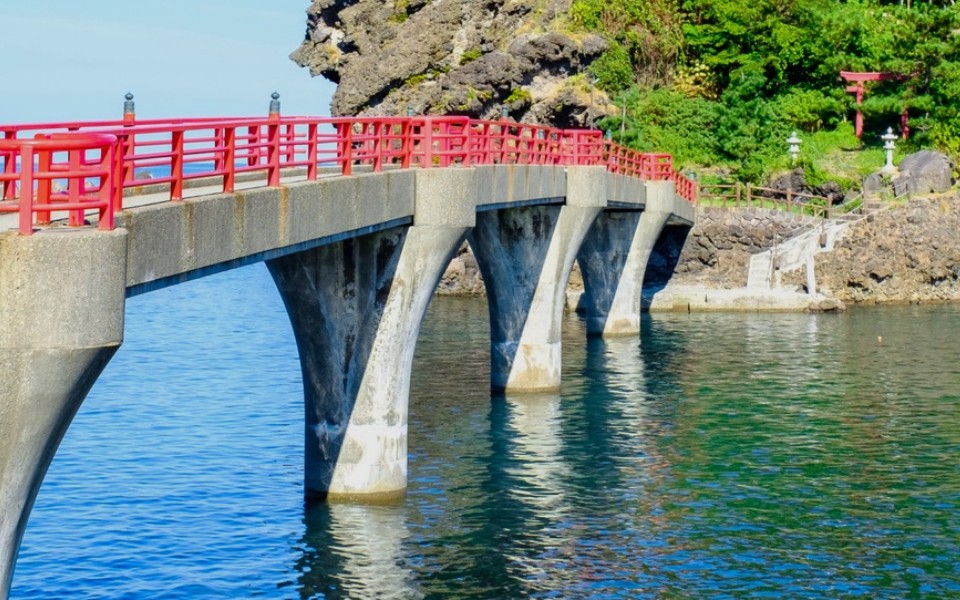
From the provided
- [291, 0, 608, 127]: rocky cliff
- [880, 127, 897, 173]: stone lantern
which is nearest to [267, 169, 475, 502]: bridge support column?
[880, 127, 897, 173]: stone lantern

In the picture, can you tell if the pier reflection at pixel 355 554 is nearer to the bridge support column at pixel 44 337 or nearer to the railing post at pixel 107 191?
the bridge support column at pixel 44 337

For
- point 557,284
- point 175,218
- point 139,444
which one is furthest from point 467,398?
point 175,218

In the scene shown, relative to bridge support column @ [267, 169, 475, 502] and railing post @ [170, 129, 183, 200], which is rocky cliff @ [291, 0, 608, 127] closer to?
bridge support column @ [267, 169, 475, 502]

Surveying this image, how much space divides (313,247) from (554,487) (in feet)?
30.2

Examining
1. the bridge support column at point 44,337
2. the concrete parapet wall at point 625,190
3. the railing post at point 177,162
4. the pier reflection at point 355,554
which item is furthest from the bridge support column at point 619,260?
the bridge support column at point 44,337

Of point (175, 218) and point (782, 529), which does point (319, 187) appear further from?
point (782, 529)

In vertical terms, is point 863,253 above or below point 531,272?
above

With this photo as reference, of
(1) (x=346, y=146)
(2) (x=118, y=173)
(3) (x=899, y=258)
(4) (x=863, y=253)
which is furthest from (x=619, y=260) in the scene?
(2) (x=118, y=173)

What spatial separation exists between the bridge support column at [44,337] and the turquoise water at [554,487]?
8412 millimetres

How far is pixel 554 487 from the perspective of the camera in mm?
31688

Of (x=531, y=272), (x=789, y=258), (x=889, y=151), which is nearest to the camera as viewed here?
(x=531, y=272)

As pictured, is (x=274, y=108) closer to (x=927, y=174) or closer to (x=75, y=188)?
(x=75, y=188)

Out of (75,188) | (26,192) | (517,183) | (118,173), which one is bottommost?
(26,192)

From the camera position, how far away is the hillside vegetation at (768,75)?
80.1 meters
